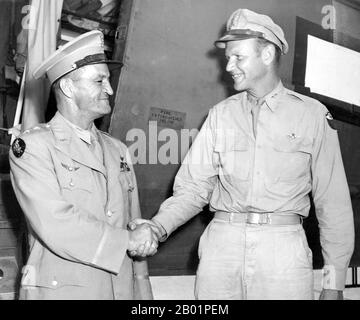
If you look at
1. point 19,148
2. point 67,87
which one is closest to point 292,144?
point 67,87

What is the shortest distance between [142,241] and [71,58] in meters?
1.00

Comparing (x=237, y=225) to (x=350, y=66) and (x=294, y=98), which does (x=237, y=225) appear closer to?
(x=294, y=98)

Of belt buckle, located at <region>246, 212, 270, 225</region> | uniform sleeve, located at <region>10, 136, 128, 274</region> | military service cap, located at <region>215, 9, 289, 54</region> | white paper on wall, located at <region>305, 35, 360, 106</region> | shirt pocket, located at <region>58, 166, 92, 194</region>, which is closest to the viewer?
uniform sleeve, located at <region>10, 136, 128, 274</region>

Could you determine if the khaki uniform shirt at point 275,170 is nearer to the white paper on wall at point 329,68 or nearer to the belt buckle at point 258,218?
the belt buckle at point 258,218

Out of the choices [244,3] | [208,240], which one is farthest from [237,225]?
[244,3]

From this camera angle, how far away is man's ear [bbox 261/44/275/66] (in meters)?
2.43

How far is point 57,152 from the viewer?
221 centimetres

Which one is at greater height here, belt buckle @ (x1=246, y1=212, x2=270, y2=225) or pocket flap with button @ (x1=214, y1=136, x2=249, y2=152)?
pocket flap with button @ (x1=214, y1=136, x2=249, y2=152)

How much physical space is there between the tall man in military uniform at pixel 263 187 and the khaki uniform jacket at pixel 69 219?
26 centimetres

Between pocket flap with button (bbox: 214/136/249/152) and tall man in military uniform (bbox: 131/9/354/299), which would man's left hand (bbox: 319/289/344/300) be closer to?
tall man in military uniform (bbox: 131/9/354/299)

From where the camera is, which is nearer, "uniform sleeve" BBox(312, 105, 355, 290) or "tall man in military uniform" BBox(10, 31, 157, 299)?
"tall man in military uniform" BBox(10, 31, 157, 299)

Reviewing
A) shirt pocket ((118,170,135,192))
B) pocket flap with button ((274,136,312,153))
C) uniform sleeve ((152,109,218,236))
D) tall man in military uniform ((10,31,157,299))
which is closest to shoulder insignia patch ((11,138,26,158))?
tall man in military uniform ((10,31,157,299))

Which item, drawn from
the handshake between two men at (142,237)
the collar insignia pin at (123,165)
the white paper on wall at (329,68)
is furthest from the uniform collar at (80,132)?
the white paper on wall at (329,68)
